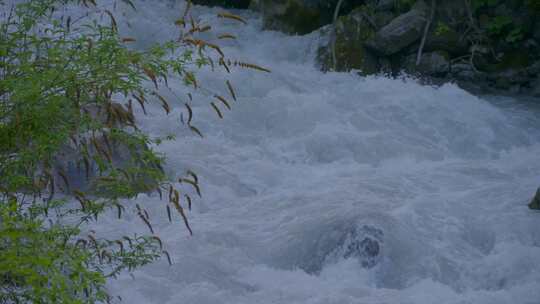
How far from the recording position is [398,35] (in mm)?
10461

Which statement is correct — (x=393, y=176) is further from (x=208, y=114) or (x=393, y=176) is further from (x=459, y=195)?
(x=208, y=114)

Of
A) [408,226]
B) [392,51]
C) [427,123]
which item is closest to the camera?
[408,226]

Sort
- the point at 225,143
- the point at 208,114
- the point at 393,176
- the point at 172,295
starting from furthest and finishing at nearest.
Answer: the point at 208,114 → the point at 225,143 → the point at 393,176 → the point at 172,295

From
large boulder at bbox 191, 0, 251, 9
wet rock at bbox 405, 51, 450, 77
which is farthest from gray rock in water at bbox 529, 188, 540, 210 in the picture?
large boulder at bbox 191, 0, 251, 9

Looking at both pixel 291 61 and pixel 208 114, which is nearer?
pixel 208 114

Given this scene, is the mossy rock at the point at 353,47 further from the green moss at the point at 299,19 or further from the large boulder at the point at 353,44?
the green moss at the point at 299,19

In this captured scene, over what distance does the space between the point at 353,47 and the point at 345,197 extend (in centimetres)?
464

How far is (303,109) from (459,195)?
7.62 ft

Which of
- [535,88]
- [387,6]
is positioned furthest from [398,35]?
[535,88]

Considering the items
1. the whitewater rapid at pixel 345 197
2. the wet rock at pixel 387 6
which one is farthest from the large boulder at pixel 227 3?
the wet rock at pixel 387 6

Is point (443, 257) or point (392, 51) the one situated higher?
point (392, 51)

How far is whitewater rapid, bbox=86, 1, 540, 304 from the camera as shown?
16.6 feet

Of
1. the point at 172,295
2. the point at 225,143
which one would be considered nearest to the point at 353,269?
the point at 172,295

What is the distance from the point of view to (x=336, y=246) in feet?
17.7
